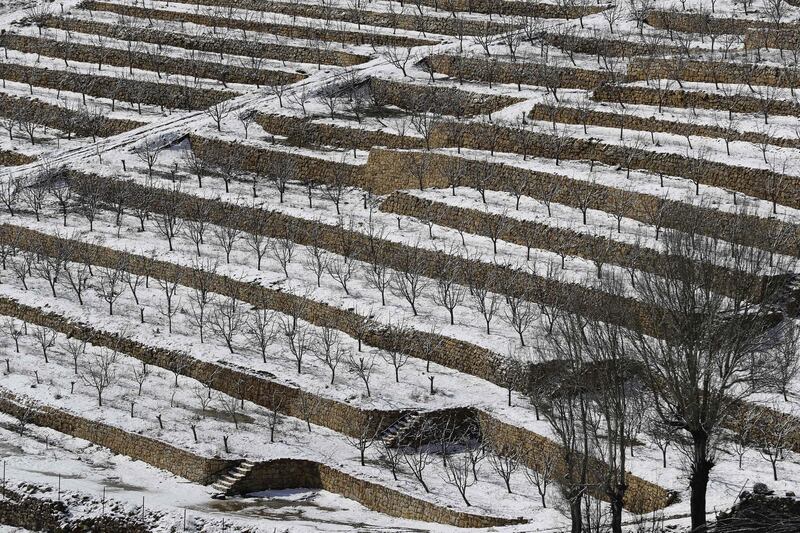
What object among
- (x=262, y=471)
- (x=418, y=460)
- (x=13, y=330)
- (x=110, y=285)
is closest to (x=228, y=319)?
(x=110, y=285)

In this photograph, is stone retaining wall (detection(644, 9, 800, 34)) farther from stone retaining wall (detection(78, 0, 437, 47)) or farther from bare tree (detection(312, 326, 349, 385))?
bare tree (detection(312, 326, 349, 385))

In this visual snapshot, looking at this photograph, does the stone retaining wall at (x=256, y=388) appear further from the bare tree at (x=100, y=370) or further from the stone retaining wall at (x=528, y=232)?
the stone retaining wall at (x=528, y=232)

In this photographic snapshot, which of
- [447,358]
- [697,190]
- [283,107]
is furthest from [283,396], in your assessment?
[283,107]

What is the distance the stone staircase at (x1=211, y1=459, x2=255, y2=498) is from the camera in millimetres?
63312

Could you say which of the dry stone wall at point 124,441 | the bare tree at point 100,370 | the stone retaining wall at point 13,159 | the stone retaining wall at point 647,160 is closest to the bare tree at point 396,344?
the dry stone wall at point 124,441

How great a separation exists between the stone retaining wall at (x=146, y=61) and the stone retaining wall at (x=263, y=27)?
5774 mm

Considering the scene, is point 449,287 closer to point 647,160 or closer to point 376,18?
point 647,160

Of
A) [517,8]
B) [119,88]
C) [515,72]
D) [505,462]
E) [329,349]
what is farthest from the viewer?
[517,8]

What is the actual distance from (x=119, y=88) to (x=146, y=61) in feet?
13.4

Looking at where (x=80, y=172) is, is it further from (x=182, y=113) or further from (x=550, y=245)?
(x=550, y=245)

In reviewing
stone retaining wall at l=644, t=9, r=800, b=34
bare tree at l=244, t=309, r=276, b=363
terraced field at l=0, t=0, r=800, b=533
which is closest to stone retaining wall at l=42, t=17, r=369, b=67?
terraced field at l=0, t=0, r=800, b=533

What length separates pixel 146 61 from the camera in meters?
105

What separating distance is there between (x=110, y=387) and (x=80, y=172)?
22727 mm

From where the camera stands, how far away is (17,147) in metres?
95.5
